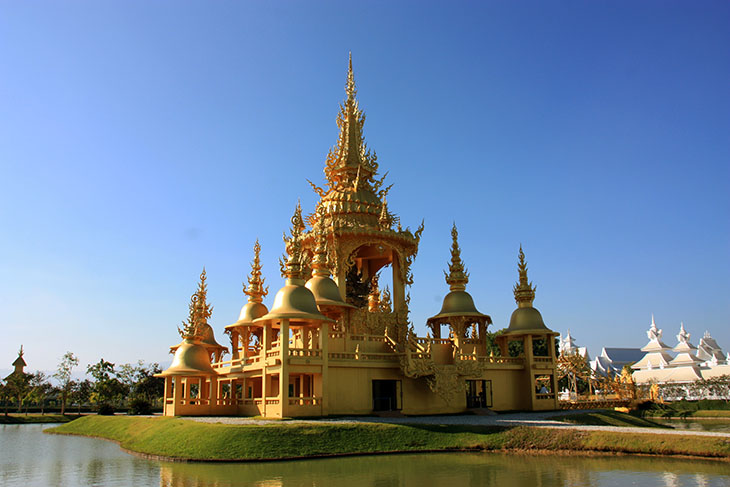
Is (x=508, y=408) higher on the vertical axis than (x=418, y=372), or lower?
lower

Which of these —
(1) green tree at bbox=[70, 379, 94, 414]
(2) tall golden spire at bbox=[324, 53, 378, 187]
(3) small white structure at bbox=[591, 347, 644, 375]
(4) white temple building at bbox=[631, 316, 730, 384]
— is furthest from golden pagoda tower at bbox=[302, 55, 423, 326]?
(3) small white structure at bbox=[591, 347, 644, 375]

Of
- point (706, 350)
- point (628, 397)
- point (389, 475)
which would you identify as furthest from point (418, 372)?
point (706, 350)

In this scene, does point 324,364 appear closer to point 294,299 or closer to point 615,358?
point 294,299

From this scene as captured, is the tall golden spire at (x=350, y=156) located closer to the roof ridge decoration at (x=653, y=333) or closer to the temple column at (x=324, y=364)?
the temple column at (x=324, y=364)

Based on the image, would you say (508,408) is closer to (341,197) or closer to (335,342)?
(335,342)

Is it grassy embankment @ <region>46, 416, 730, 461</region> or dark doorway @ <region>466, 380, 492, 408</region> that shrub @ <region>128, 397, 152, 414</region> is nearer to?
grassy embankment @ <region>46, 416, 730, 461</region>

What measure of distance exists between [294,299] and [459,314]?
9404mm

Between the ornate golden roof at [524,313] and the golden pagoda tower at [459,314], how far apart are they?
4.59ft

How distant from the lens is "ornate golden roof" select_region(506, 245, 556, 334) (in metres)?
28.1

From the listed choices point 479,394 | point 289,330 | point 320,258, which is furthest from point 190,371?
point 479,394

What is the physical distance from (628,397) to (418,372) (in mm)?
17598

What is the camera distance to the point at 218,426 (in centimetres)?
1769

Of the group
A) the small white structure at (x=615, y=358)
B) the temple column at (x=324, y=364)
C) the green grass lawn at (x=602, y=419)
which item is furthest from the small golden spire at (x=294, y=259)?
the small white structure at (x=615, y=358)

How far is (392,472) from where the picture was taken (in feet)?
45.1
